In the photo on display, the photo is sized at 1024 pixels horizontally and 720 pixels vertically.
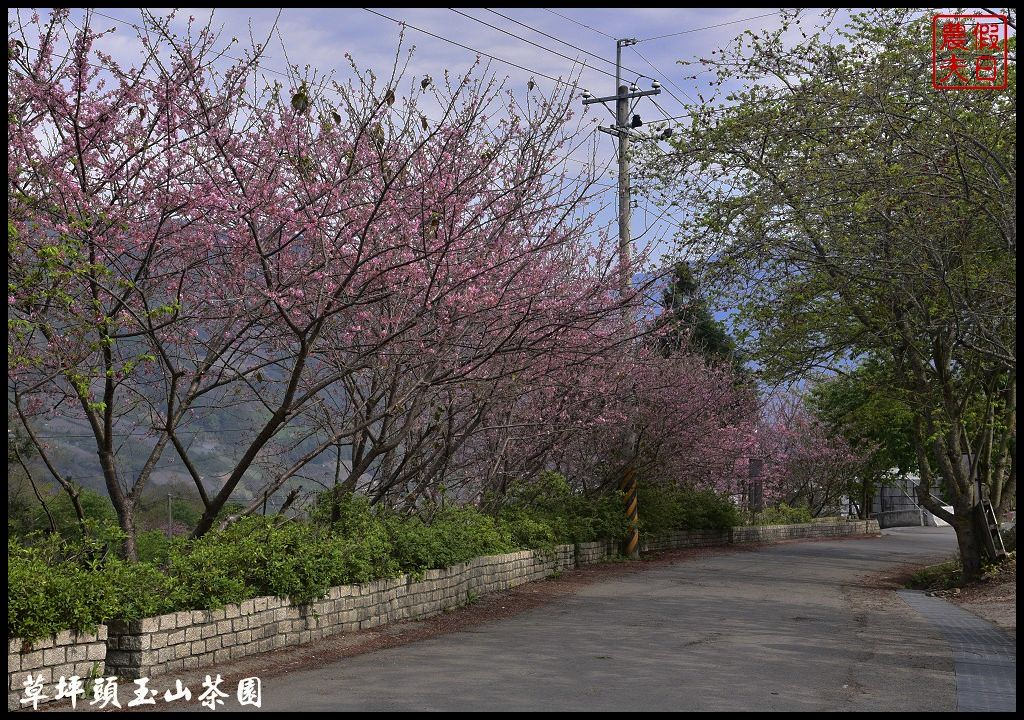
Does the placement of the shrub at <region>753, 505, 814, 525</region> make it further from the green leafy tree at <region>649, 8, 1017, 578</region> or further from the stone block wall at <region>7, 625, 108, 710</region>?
the stone block wall at <region>7, 625, 108, 710</region>

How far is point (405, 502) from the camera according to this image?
15.0m

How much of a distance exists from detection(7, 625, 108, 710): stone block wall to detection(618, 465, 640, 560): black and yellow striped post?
16.5m

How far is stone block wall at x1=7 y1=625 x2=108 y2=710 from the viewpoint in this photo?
716 cm

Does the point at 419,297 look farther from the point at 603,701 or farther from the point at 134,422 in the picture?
the point at 603,701

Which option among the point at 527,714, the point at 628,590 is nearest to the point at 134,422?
the point at 527,714

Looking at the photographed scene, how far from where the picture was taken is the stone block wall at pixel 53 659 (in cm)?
716

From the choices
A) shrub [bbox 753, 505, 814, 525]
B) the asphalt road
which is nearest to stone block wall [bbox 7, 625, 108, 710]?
the asphalt road

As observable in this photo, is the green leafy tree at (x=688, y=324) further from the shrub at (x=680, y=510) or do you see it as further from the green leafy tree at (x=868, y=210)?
the shrub at (x=680, y=510)

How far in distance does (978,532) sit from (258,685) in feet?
52.8

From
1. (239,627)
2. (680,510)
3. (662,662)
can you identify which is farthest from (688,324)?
(680,510)

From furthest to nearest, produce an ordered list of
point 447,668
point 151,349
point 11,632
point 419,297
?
1. point 419,297
2. point 151,349
3. point 447,668
4. point 11,632

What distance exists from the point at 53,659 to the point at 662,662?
5.23 meters

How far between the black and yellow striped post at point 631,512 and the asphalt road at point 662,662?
6453 millimetres

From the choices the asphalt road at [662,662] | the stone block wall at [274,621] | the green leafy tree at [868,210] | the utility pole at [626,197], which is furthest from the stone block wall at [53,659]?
the utility pole at [626,197]
